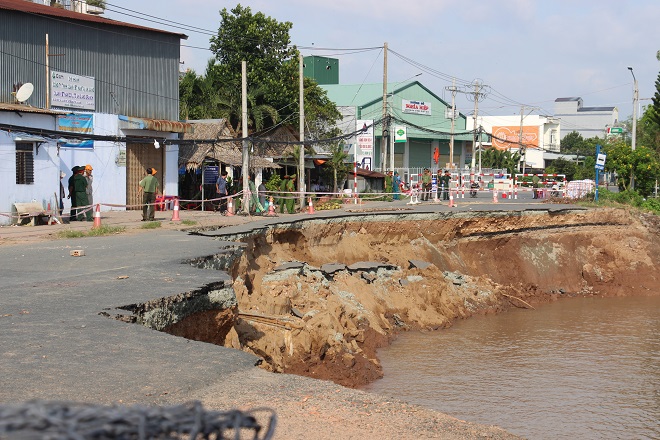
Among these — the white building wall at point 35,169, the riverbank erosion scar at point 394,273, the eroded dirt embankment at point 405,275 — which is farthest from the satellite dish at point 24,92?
the eroded dirt embankment at point 405,275

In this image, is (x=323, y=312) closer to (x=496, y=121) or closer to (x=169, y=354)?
(x=169, y=354)

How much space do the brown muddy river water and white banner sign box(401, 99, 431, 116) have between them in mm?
39078

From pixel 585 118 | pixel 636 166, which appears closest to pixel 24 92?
pixel 636 166

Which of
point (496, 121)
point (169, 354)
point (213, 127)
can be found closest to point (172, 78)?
point (213, 127)

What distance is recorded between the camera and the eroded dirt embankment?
42.2ft

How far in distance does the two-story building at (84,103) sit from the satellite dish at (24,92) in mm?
28

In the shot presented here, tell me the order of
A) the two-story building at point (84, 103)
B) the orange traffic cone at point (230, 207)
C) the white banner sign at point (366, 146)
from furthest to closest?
the white banner sign at point (366, 146), the orange traffic cone at point (230, 207), the two-story building at point (84, 103)

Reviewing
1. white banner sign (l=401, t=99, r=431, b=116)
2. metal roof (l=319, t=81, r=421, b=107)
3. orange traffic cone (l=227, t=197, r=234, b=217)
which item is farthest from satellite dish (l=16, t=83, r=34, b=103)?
white banner sign (l=401, t=99, r=431, b=116)

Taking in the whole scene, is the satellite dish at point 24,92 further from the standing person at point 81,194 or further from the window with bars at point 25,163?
the standing person at point 81,194

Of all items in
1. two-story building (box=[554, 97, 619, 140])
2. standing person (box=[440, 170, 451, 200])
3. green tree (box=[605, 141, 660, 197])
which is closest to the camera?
green tree (box=[605, 141, 660, 197])

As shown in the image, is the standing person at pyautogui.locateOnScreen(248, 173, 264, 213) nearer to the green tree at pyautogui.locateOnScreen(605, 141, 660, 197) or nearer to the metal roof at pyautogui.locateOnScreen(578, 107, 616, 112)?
the green tree at pyautogui.locateOnScreen(605, 141, 660, 197)

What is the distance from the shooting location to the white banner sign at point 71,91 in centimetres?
2383

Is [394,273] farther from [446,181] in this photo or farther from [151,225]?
[446,181]

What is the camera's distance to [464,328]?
1872cm
